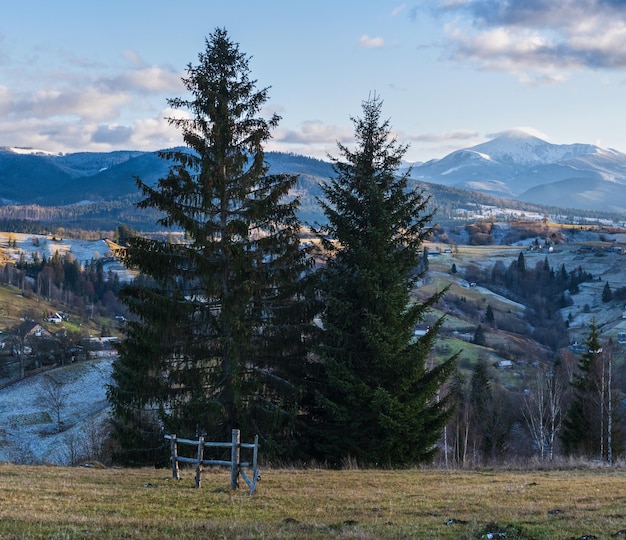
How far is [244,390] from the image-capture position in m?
23.9

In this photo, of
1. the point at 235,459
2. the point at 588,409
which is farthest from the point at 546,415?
the point at 235,459

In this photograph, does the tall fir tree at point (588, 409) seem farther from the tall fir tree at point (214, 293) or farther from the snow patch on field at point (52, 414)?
the snow patch on field at point (52, 414)

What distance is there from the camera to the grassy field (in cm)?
1158

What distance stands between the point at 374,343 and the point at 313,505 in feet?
32.8

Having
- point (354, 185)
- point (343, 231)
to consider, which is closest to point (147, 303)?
point (343, 231)

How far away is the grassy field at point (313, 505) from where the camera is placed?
38.0 ft

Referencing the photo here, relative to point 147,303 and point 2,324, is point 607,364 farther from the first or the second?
point 2,324

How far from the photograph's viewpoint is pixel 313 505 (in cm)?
1470

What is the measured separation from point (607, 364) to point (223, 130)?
39.8 m

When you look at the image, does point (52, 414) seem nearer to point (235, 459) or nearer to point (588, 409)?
point (588, 409)

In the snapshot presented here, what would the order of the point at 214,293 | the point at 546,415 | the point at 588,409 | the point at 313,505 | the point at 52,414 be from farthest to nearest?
the point at 52,414 → the point at 546,415 → the point at 588,409 → the point at 214,293 → the point at 313,505

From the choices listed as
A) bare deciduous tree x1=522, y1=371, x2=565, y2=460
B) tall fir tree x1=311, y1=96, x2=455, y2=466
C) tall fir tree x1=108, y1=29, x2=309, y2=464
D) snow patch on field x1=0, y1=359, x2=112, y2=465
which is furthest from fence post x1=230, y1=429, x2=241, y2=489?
snow patch on field x1=0, y1=359, x2=112, y2=465

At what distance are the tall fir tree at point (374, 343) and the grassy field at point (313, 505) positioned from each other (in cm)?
360

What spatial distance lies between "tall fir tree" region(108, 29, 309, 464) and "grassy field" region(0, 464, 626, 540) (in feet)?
11.2
